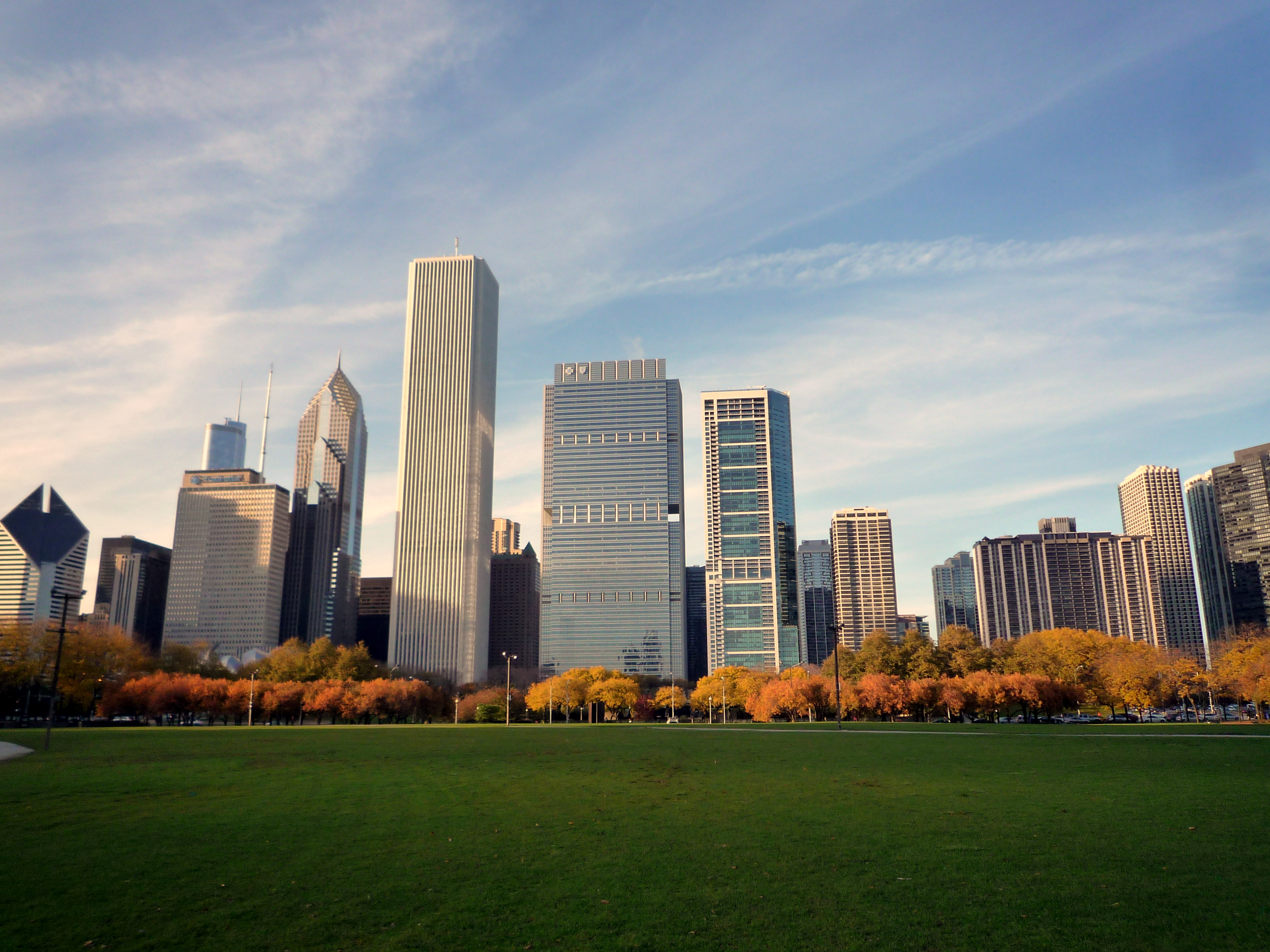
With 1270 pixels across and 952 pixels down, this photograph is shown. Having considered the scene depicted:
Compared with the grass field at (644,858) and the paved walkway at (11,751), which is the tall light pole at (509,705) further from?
the grass field at (644,858)

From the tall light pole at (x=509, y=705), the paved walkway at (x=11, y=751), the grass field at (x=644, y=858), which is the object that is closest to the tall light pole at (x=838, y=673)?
the tall light pole at (x=509, y=705)

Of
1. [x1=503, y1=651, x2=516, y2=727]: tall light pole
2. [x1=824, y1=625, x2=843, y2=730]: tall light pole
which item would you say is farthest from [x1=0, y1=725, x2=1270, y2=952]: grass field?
[x1=503, y1=651, x2=516, y2=727]: tall light pole

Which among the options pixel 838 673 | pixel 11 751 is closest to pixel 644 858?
pixel 11 751

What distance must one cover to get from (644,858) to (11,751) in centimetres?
3949

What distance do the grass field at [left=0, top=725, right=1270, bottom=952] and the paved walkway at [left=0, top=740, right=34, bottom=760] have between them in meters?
9.45

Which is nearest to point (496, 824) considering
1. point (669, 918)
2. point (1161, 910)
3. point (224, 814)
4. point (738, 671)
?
point (224, 814)

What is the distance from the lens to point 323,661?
117m

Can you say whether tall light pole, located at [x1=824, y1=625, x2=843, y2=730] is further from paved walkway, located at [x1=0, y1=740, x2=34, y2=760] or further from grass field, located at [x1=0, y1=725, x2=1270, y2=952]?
paved walkway, located at [x1=0, y1=740, x2=34, y2=760]

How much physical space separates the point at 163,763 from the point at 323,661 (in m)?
91.0

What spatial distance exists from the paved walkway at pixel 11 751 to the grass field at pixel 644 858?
9.45 metres

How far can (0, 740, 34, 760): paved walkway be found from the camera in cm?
3472

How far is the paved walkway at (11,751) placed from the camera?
1367 inches

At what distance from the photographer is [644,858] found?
13961 mm

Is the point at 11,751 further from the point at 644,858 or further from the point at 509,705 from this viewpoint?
the point at 509,705
